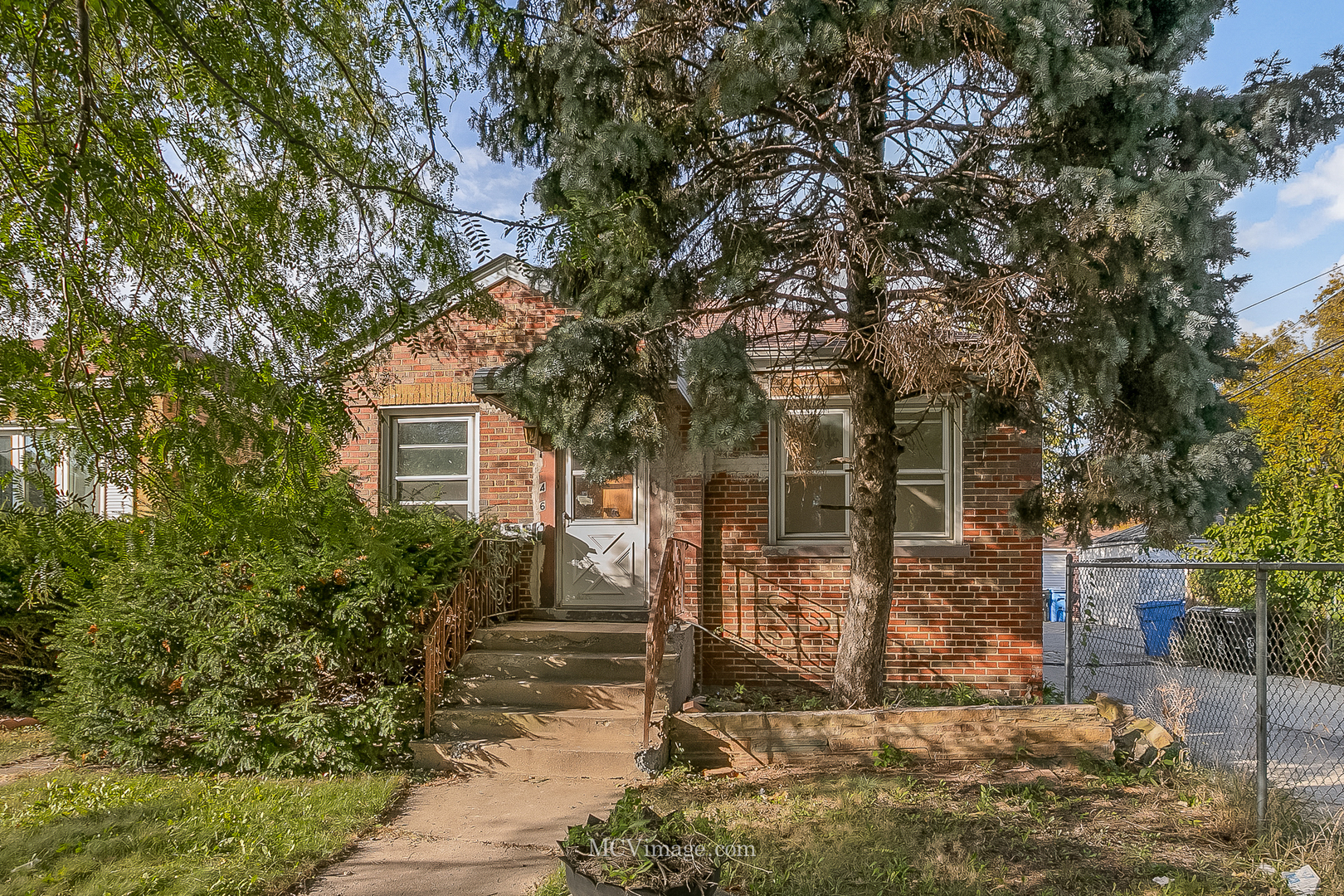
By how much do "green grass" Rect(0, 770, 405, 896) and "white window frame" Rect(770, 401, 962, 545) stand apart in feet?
13.8

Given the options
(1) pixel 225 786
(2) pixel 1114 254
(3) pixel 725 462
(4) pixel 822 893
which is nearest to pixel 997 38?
(2) pixel 1114 254

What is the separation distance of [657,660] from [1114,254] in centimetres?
412

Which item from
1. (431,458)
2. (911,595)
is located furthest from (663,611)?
(431,458)

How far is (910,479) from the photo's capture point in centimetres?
795

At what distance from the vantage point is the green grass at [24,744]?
650 centimetres

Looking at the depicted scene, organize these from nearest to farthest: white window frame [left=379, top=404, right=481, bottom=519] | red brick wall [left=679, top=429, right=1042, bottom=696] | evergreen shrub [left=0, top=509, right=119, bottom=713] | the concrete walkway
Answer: the concrete walkway, evergreen shrub [left=0, top=509, right=119, bottom=713], red brick wall [left=679, top=429, right=1042, bottom=696], white window frame [left=379, top=404, right=481, bottom=519]

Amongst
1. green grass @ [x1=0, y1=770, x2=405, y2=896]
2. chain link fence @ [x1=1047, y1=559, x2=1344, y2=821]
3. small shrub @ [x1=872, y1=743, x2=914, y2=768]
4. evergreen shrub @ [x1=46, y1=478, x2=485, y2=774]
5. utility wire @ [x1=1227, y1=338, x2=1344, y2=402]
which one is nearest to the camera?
green grass @ [x1=0, y1=770, x2=405, y2=896]

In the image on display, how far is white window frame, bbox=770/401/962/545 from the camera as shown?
7758 millimetres

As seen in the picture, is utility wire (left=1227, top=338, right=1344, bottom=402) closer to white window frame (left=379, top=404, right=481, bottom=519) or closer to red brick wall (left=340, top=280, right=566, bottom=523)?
red brick wall (left=340, top=280, right=566, bottom=523)

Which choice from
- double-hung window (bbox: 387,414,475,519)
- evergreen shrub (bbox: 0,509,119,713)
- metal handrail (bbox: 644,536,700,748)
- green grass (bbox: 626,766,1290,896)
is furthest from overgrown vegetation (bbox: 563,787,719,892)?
double-hung window (bbox: 387,414,475,519)

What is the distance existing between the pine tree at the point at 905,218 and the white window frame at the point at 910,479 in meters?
0.96

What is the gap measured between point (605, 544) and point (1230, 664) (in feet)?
28.1

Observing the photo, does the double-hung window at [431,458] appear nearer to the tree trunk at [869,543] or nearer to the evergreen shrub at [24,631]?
the evergreen shrub at [24,631]

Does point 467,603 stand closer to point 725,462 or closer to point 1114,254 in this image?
point 725,462
